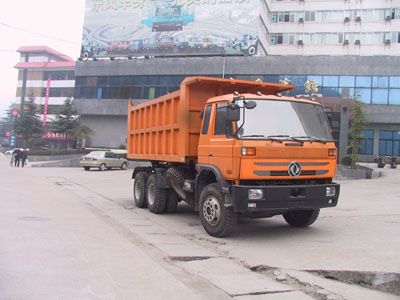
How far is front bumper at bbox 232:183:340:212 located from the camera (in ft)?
28.6

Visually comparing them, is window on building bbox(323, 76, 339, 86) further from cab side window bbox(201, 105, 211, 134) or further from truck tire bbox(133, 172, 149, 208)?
cab side window bbox(201, 105, 211, 134)

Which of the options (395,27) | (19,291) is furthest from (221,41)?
(19,291)

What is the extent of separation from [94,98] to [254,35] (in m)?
22.0

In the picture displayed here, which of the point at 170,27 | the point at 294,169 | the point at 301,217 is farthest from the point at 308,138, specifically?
the point at 170,27

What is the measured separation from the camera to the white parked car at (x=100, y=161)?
35562 mm

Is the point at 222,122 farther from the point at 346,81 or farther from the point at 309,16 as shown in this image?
the point at 309,16

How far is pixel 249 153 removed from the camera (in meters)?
Result: 8.71

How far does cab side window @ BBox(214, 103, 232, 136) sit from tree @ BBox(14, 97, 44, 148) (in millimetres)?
52122

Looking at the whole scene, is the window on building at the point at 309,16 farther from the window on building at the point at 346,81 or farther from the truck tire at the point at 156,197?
the truck tire at the point at 156,197

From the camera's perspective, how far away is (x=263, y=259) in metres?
7.79

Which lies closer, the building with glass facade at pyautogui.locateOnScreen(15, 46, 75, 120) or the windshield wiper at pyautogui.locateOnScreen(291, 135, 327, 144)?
the windshield wiper at pyautogui.locateOnScreen(291, 135, 327, 144)

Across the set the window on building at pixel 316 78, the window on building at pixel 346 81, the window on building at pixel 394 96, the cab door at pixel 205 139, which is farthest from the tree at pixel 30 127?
the cab door at pixel 205 139

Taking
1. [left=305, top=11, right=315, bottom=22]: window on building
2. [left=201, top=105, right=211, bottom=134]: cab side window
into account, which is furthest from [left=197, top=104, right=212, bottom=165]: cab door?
[left=305, top=11, right=315, bottom=22]: window on building

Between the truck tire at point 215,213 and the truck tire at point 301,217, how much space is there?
2.00m
